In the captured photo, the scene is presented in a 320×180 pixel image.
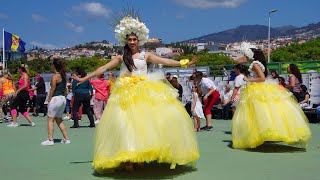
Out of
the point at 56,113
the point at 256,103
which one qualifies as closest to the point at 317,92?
the point at 256,103

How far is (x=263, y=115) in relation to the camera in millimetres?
8375

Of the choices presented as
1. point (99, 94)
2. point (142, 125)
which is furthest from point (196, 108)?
point (142, 125)

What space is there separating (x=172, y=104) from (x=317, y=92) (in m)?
10.8

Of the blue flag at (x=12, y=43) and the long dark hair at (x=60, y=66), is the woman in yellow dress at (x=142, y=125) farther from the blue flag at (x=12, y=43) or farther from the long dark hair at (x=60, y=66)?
the blue flag at (x=12, y=43)

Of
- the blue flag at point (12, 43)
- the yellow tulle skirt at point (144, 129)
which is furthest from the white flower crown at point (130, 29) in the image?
the blue flag at point (12, 43)

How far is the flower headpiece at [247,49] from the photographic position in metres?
9.04

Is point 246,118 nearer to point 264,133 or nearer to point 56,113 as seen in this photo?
point 264,133

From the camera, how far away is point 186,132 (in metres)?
6.11

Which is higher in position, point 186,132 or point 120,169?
point 186,132

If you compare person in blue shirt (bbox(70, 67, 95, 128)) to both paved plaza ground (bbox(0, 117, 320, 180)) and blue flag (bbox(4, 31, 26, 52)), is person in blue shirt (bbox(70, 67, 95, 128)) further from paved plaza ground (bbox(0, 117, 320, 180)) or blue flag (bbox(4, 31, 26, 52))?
blue flag (bbox(4, 31, 26, 52))

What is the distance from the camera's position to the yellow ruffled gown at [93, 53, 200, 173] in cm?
582

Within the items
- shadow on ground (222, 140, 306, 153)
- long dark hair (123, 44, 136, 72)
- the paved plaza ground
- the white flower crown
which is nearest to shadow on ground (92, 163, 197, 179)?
the paved plaza ground

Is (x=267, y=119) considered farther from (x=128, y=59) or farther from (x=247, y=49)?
(x=128, y=59)

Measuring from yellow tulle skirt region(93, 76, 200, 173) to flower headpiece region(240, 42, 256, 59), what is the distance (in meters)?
3.10
